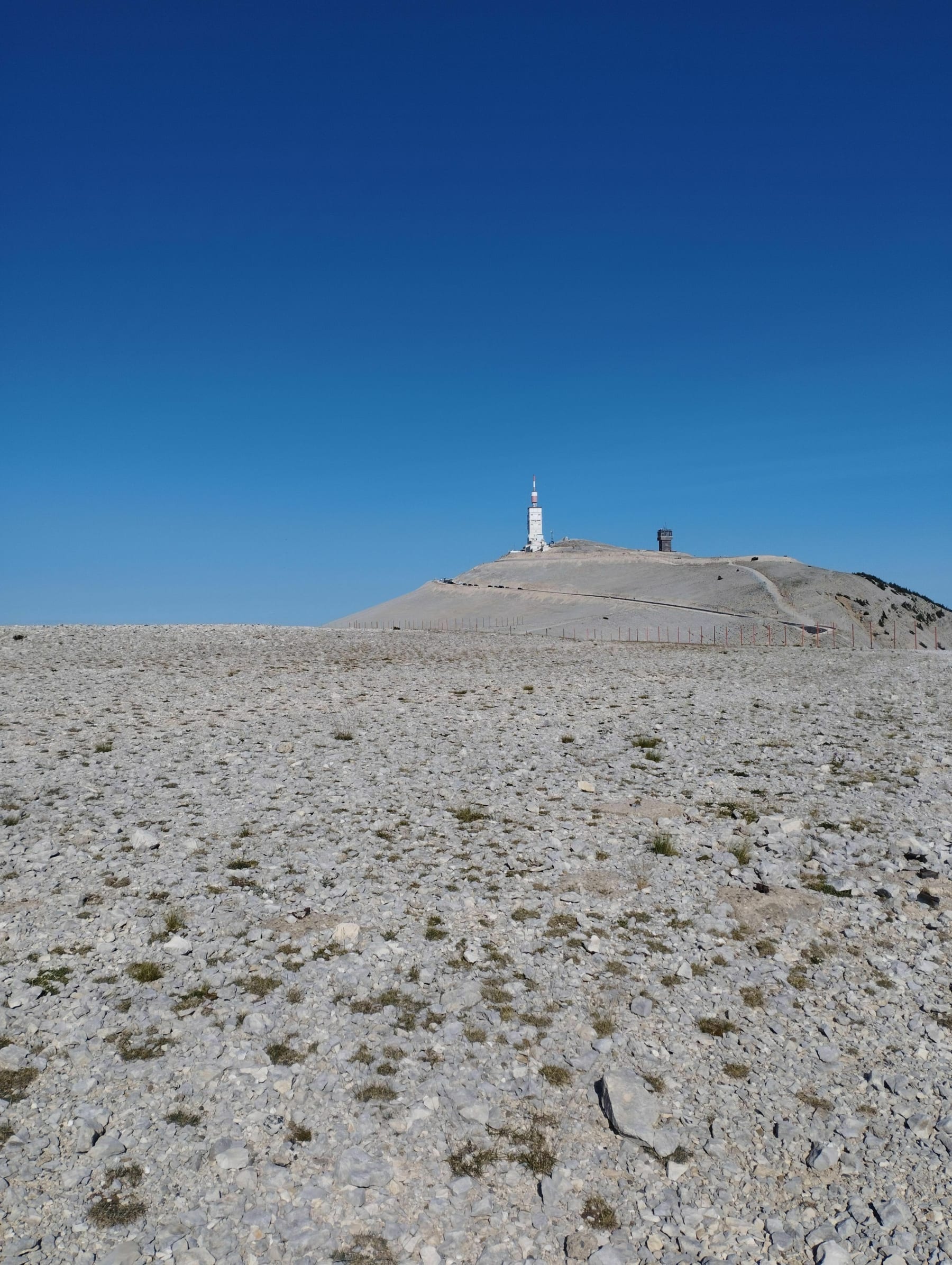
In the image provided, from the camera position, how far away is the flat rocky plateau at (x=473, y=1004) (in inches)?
240

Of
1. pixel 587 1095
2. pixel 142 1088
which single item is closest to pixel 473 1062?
pixel 587 1095

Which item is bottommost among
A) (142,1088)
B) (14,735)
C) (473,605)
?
(142,1088)

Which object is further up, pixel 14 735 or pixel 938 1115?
pixel 14 735

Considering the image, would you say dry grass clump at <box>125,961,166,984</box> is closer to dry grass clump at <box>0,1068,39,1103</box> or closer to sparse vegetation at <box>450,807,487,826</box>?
dry grass clump at <box>0,1068,39,1103</box>

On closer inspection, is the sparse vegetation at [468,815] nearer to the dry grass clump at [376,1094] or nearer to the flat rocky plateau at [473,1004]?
the flat rocky plateau at [473,1004]

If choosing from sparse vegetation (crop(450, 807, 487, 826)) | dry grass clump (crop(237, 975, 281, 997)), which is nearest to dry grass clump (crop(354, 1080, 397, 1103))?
dry grass clump (crop(237, 975, 281, 997))

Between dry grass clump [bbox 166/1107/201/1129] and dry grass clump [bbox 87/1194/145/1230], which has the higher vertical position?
dry grass clump [bbox 166/1107/201/1129]

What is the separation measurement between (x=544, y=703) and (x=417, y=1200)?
61.9 ft

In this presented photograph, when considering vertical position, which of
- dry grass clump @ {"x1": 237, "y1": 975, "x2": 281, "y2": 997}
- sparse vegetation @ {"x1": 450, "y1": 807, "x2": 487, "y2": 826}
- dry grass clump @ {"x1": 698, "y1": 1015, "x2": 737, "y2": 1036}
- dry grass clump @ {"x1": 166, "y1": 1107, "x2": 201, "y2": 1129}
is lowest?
dry grass clump @ {"x1": 166, "y1": 1107, "x2": 201, "y2": 1129}

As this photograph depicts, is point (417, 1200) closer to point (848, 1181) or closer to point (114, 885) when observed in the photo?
point (848, 1181)

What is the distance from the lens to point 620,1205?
6227mm

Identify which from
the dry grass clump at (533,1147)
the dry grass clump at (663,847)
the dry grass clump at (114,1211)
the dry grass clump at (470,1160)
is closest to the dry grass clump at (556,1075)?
the dry grass clump at (533,1147)

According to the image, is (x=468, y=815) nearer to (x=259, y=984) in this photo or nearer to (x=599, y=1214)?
(x=259, y=984)

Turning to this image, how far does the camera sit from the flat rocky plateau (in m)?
6.10
